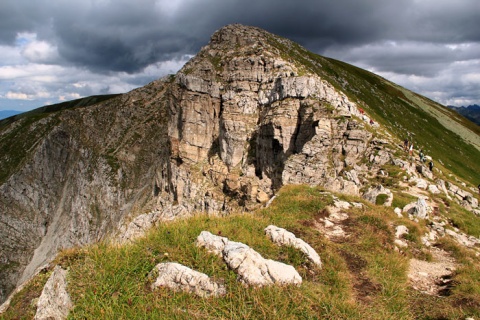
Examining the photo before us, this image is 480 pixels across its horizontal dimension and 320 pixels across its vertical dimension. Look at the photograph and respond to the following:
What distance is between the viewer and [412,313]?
6.74 meters

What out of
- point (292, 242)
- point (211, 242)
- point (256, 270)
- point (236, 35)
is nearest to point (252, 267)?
point (256, 270)

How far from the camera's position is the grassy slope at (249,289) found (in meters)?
Result: 5.76

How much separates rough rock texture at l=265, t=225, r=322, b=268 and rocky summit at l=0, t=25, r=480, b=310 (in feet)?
16.4

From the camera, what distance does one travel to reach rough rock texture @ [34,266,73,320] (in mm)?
5961

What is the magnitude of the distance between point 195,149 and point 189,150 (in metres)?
1.41

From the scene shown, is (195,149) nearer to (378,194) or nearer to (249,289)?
(378,194)

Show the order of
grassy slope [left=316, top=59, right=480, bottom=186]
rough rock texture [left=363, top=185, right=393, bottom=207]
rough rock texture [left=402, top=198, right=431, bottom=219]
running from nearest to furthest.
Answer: rough rock texture [left=402, top=198, right=431, bottom=219] < rough rock texture [left=363, top=185, right=393, bottom=207] < grassy slope [left=316, top=59, right=480, bottom=186]

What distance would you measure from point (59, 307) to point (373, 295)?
755 cm

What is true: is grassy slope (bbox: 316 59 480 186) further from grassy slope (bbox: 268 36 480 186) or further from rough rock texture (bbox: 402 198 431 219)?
rough rock texture (bbox: 402 198 431 219)

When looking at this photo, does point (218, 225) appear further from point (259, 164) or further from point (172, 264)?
point (259, 164)

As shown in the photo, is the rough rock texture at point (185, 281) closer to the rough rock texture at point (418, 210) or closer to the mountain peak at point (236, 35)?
the rough rock texture at point (418, 210)

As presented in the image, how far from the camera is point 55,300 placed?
615cm

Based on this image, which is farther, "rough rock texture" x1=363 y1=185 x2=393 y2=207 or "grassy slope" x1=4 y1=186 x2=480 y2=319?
"rough rock texture" x1=363 y1=185 x2=393 y2=207

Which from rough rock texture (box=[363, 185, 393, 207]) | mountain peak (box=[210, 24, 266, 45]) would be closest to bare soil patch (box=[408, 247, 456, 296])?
rough rock texture (box=[363, 185, 393, 207])
